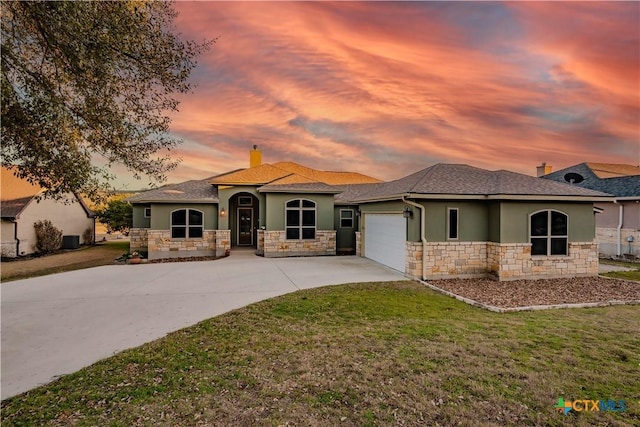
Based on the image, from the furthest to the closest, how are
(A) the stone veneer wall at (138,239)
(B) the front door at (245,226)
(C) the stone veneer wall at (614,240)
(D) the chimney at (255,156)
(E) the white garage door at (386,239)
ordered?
(D) the chimney at (255,156) → (B) the front door at (245,226) → (A) the stone veneer wall at (138,239) → (C) the stone veneer wall at (614,240) → (E) the white garage door at (386,239)

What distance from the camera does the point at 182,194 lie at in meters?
15.5

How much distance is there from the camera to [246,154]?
2119cm

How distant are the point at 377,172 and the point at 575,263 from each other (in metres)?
17.8

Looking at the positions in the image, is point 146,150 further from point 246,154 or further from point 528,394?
point 246,154

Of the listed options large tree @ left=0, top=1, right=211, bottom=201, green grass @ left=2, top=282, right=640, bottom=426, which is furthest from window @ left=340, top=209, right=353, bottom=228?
large tree @ left=0, top=1, right=211, bottom=201

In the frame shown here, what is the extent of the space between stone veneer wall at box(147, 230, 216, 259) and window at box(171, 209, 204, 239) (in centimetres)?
23

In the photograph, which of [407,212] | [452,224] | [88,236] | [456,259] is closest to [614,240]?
[456,259]

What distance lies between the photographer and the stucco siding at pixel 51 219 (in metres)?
17.4

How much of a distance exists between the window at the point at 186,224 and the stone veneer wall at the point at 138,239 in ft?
8.72

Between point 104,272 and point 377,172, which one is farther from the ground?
point 377,172

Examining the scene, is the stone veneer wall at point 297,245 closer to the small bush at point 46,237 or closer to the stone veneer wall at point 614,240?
the stone veneer wall at point 614,240

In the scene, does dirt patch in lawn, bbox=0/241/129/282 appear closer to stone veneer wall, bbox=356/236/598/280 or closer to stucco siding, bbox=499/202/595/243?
stone veneer wall, bbox=356/236/598/280

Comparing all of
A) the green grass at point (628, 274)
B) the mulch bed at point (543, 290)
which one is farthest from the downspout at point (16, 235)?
the green grass at point (628, 274)

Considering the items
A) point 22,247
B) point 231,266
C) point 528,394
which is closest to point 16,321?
point 231,266
